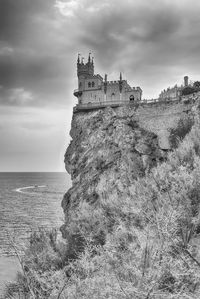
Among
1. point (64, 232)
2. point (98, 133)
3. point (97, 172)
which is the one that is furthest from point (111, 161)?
point (64, 232)

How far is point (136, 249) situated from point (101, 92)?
146 feet

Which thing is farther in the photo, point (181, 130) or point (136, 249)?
point (181, 130)

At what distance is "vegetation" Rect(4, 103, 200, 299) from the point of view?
12.4 m

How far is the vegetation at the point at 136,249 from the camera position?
12.4m

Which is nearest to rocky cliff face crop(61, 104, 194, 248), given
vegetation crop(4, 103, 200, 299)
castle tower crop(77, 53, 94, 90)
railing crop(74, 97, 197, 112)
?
railing crop(74, 97, 197, 112)

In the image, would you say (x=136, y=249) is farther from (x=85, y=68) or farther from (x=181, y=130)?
(x=85, y=68)

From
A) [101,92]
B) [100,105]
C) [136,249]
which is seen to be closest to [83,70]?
[101,92]

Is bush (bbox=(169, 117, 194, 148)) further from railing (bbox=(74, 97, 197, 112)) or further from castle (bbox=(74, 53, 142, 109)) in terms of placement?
castle (bbox=(74, 53, 142, 109))

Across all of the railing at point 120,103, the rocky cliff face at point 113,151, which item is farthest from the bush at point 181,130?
the railing at point 120,103

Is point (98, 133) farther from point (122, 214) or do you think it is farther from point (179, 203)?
point (179, 203)

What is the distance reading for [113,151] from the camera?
45594 millimetres

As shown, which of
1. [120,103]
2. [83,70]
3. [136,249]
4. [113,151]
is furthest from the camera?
[83,70]

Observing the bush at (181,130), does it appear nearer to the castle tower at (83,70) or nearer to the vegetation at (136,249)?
the vegetation at (136,249)

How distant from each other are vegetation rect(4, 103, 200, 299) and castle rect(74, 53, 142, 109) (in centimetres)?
1641
